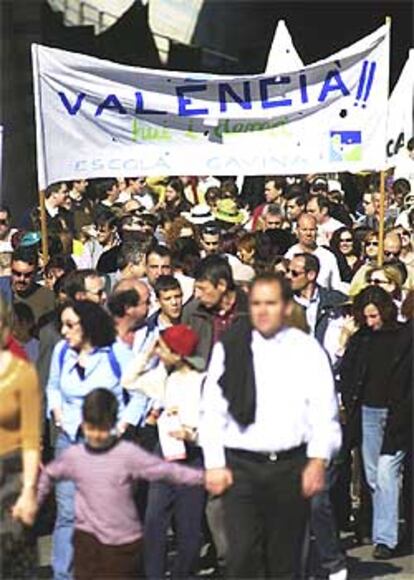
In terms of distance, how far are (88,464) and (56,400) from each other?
1287 millimetres

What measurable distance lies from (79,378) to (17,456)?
962 mm

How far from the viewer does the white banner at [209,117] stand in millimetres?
12461

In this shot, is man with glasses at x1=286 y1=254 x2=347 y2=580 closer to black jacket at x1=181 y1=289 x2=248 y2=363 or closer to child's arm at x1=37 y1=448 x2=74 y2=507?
black jacket at x1=181 y1=289 x2=248 y2=363

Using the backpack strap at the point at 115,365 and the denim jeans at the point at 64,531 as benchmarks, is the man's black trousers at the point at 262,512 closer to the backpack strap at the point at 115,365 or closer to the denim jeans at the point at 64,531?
the backpack strap at the point at 115,365

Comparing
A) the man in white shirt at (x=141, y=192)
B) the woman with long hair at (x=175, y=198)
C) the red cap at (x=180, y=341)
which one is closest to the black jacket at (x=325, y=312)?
the red cap at (x=180, y=341)

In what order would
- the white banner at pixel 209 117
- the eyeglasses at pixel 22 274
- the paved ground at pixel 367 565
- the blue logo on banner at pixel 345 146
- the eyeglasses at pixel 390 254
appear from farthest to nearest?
the eyeglasses at pixel 390 254, the blue logo on banner at pixel 345 146, the white banner at pixel 209 117, the eyeglasses at pixel 22 274, the paved ground at pixel 367 565

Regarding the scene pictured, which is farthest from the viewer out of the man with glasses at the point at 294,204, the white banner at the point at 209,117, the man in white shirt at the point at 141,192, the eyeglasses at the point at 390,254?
the man in white shirt at the point at 141,192

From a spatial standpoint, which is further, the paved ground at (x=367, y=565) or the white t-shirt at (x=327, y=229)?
the white t-shirt at (x=327, y=229)

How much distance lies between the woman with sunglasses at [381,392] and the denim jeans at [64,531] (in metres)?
1.84

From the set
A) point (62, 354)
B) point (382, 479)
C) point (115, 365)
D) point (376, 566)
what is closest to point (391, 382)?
point (382, 479)

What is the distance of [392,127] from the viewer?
16.5 meters

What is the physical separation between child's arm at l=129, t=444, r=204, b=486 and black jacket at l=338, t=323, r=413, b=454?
2.13 m

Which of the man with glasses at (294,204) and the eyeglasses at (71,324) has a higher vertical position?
the man with glasses at (294,204)

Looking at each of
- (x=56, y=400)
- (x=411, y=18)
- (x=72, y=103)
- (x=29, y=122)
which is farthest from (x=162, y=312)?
(x=411, y=18)
